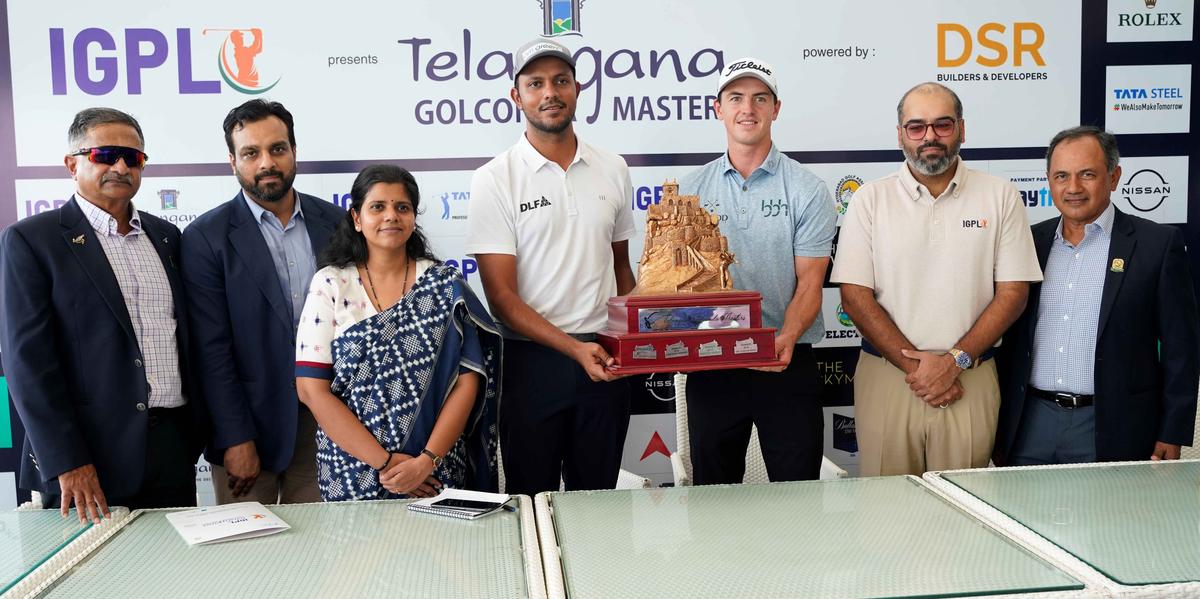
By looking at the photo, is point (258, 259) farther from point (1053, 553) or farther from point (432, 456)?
point (1053, 553)

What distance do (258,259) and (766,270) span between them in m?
1.69

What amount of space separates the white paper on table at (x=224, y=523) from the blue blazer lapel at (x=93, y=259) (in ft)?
2.56

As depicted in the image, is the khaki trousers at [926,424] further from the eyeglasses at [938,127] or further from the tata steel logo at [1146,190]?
the tata steel logo at [1146,190]

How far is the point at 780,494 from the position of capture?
210cm

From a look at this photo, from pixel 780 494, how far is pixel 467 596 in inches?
34.3

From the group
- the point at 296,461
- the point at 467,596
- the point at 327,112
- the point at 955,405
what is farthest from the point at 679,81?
the point at 467,596

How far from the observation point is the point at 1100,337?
296cm

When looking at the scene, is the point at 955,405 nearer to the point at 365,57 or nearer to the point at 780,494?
the point at 780,494

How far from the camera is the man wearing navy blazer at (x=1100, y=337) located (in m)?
2.97

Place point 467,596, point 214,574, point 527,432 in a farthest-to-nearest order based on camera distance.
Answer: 1. point 527,432
2. point 214,574
3. point 467,596

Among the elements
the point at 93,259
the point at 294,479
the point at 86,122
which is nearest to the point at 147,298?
the point at 93,259

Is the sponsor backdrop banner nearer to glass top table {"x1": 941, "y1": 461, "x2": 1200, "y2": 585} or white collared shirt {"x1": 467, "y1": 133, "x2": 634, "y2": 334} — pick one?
white collared shirt {"x1": 467, "y1": 133, "x2": 634, "y2": 334}

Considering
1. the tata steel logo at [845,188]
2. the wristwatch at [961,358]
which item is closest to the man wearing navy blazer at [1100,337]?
the wristwatch at [961,358]

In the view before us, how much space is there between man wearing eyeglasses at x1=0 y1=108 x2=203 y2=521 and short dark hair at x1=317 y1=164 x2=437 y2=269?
0.53m
